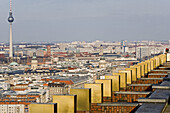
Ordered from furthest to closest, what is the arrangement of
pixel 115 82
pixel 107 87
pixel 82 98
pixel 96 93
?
pixel 115 82, pixel 107 87, pixel 96 93, pixel 82 98

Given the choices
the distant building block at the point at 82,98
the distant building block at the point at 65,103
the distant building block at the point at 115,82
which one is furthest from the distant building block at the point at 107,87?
the distant building block at the point at 65,103

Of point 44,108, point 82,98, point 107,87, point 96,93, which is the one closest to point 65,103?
point 44,108

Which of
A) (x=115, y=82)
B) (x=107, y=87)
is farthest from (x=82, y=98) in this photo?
(x=115, y=82)

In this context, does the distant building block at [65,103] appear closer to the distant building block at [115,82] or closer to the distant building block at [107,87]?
the distant building block at [107,87]

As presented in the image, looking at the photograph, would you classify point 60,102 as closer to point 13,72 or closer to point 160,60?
point 160,60

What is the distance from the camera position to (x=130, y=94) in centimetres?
1083

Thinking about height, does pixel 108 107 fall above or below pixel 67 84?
above

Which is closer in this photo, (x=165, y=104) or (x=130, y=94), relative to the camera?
(x=165, y=104)

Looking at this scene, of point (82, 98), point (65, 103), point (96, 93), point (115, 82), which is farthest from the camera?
point (115, 82)

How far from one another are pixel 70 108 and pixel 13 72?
14787cm

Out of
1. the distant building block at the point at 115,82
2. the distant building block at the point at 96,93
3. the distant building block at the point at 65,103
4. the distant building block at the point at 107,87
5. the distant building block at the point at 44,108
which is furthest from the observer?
the distant building block at the point at 115,82

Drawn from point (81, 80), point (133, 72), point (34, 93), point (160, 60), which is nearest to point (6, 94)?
point (34, 93)

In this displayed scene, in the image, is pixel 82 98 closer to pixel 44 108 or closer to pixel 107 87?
pixel 44 108

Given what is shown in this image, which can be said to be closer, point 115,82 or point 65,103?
point 65,103
